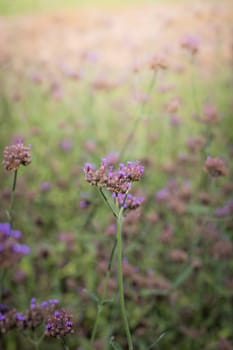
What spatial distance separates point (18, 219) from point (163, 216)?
3.44 feet

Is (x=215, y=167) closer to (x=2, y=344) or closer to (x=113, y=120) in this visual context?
(x=2, y=344)

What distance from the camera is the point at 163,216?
301 cm

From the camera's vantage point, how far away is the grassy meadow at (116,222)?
2.09 m

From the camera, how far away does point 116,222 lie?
7.82 ft

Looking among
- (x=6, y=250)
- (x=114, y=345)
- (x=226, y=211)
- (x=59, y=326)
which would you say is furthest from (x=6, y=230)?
(x=226, y=211)

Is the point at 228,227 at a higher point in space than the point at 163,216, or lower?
lower


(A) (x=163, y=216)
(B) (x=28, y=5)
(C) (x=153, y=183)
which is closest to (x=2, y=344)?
(A) (x=163, y=216)

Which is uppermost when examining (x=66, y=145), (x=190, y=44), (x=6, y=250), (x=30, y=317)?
(x=66, y=145)

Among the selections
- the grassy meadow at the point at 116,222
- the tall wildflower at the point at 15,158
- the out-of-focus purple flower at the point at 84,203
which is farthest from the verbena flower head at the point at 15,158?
the out-of-focus purple flower at the point at 84,203

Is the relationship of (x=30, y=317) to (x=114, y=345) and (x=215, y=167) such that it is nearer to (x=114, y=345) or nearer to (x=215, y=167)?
(x=114, y=345)

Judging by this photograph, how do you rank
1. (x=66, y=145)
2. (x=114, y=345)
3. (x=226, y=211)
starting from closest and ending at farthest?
(x=114, y=345) → (x=226, y=211) → (x=66, y=145)

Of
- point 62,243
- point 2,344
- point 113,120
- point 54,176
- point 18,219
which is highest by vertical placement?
point 113,120

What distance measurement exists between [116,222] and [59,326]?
1271mm

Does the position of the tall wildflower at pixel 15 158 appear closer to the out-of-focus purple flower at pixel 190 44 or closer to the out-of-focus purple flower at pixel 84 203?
the out-of-focus purple flower at pixel 84 203
